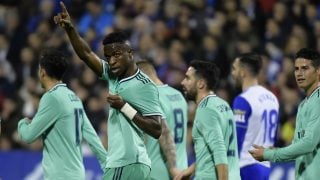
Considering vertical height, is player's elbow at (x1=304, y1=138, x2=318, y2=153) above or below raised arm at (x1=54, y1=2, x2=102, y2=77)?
below

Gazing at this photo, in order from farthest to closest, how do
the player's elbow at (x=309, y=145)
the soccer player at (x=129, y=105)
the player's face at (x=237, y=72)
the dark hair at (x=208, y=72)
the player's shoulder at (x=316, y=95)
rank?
the player's face at (x=237, y=72)
the dark hair at (x=208, y=72)
the player's shoulder at (x=316, y=95)
the player's elbow at (x=309, y=145)
the soccer player at (x=129, y=105)

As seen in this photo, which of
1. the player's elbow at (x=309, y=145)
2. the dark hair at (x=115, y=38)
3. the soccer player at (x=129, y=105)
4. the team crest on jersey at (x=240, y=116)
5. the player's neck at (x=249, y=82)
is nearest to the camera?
the soccer player at (x=129, y=105)

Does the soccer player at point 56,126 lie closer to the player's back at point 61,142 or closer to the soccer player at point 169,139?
the player's back at point 61,142

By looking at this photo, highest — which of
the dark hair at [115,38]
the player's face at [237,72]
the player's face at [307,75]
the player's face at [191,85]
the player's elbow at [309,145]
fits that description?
the dark hair at [115,38]

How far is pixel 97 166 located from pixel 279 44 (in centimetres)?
421

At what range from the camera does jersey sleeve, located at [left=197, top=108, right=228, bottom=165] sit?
815 cm

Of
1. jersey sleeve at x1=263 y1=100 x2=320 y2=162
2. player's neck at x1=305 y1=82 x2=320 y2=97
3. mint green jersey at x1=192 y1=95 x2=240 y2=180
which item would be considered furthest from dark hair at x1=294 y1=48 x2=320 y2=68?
mint green jersey at x1=192 y1=95 x2=240 y2=180

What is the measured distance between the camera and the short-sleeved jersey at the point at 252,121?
9.53 m

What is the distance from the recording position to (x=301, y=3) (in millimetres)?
15977

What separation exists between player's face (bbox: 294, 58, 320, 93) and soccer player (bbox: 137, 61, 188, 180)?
1.55 meters

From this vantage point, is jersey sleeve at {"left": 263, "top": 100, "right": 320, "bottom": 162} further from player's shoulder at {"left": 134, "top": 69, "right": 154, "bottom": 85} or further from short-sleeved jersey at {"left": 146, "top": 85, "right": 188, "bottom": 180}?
short-sleeved jersey at {"left": 146, "top": 85, "right": 188, "bottom": 180}

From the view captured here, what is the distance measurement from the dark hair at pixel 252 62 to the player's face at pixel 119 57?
9.24ft

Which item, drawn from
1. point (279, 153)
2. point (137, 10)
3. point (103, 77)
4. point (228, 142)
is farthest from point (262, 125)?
point (137, 10)

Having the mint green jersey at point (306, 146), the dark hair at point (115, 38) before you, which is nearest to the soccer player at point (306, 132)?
the mint green jersey at point (306, 146)
